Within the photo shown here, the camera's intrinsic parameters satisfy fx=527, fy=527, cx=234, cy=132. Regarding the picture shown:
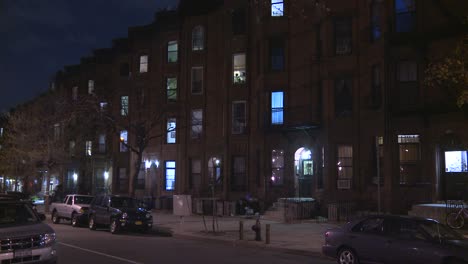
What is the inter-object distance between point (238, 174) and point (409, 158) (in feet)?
39.0

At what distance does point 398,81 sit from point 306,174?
7.50 meters

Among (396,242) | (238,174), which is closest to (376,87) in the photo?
(238,174)

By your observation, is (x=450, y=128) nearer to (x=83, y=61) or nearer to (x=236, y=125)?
(x=236, y=125)

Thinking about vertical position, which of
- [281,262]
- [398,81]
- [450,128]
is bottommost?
[281,262]

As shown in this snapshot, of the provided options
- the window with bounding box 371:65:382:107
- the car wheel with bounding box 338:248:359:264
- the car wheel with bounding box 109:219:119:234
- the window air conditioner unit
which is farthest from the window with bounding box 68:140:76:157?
the car wheel with bounding box 338:248:359:264

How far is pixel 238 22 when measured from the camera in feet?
111

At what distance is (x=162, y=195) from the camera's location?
37.1 m

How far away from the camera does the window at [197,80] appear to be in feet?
119

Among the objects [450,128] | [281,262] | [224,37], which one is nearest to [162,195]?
[224,37]

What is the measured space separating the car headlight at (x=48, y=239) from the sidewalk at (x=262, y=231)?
8351mm

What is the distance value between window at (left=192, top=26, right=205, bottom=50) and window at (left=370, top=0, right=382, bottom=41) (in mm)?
13421

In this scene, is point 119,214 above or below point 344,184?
below

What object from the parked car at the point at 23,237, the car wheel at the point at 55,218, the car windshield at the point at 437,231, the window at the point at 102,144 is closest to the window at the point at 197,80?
the window at the point at 102,144

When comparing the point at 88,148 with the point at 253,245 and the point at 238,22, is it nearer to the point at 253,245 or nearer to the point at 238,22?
the point at 238,22
